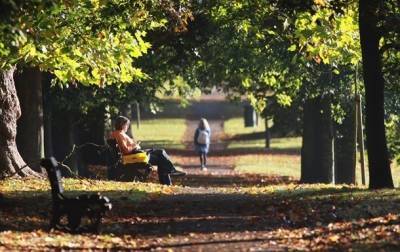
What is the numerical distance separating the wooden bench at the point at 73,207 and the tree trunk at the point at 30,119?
705cm

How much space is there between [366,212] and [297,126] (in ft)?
69.2

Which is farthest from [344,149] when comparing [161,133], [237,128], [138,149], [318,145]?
[237,128]

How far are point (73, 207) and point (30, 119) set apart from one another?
7.49m

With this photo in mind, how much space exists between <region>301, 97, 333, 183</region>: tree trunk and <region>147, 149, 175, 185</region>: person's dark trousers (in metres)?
7.21

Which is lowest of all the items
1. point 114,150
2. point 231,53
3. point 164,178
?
point 164,178

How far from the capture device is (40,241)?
10.5 meters

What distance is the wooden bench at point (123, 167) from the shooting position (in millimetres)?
19094

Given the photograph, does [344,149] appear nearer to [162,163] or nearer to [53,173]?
[162,163]

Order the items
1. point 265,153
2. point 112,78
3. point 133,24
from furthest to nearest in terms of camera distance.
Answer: point 265,153 < point 112,78 < point 133,24

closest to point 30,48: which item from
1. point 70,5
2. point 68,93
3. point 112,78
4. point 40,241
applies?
point 70,5

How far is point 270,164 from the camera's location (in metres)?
37.0

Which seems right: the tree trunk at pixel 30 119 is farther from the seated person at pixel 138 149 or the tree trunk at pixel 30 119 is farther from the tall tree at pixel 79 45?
the seated person at pixel 138 149

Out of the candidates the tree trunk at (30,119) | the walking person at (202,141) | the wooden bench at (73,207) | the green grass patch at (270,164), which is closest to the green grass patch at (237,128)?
the green grass patch at (270,164)

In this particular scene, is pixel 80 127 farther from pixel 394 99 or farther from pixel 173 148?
pixel 173 148
